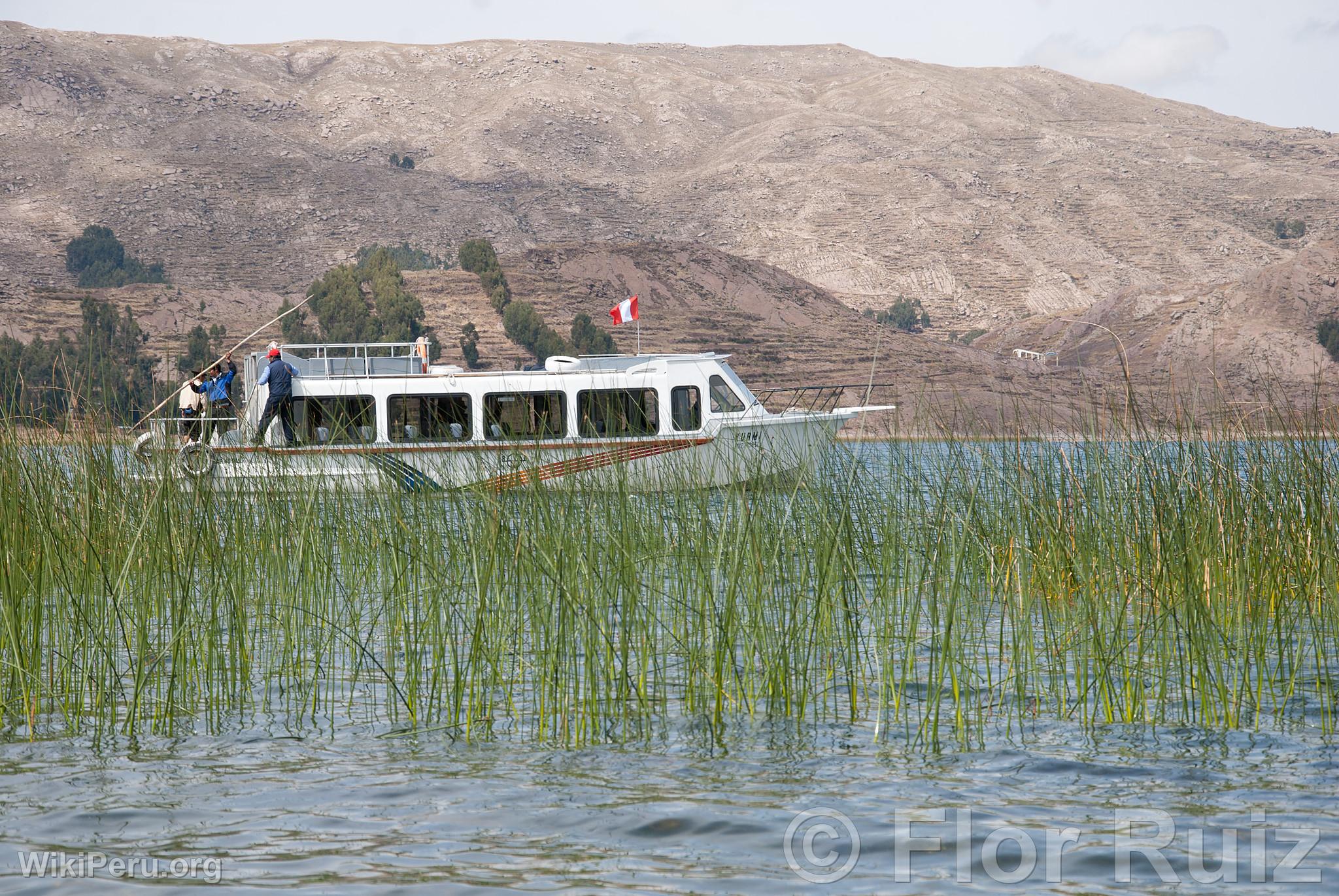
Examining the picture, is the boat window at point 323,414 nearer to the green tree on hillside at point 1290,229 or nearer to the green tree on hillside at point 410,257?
the green tree on hillside at point 410,257

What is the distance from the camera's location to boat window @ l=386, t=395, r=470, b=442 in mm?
18344

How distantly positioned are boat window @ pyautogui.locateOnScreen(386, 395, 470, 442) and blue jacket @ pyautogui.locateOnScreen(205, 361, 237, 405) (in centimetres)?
283

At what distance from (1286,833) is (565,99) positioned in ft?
566

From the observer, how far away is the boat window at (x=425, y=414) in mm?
18344

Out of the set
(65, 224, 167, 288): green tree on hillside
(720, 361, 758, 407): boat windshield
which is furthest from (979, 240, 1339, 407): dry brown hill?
(65, 224, 167, 288): green tree on hillside

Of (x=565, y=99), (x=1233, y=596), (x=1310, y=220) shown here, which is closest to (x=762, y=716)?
(x=1233, y=596)

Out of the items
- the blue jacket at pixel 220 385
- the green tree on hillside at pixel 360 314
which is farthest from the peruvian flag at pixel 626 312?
the green tree on hillside at pixel 360 314

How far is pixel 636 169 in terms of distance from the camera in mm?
153875

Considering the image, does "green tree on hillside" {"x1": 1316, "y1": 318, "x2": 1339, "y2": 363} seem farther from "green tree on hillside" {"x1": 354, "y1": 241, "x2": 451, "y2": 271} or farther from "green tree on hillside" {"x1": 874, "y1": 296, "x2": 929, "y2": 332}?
"green tree on hillside" {"x1": 354, "y1": 241, "x2": 451, "y2": 271}

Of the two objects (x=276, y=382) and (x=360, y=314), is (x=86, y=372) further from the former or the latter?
(x=360, y=314)

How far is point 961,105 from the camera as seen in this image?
6752 inches

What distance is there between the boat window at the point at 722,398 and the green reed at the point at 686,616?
11.1 m

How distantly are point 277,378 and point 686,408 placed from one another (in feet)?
18.4

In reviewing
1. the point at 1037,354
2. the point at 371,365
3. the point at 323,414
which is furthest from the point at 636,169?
the point at 1037,354
